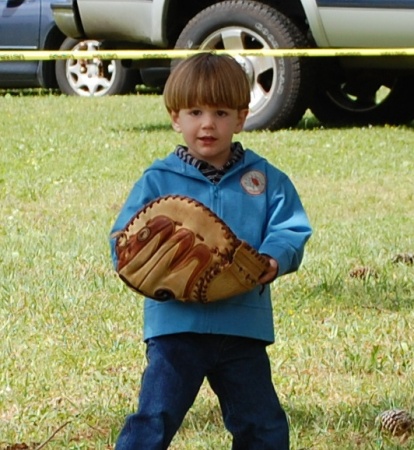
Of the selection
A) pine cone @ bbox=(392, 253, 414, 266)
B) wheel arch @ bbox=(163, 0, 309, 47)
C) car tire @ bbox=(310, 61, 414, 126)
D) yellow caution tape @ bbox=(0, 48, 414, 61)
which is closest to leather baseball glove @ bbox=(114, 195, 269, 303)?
pine cone @ bbox=(392, 253, 414, 266)

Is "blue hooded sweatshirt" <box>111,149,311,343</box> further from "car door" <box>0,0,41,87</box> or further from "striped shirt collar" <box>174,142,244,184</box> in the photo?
"car door" <box>0,0,41,87</box>

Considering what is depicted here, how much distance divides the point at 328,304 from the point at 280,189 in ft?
6.36

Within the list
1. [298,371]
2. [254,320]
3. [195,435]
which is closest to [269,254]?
[254,320]

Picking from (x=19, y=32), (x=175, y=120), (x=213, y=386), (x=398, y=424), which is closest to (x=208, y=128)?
(x=175, y=120)

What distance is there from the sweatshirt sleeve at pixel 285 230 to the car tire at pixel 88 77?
12218 mm

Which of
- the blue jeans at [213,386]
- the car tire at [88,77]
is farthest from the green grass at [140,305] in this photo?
the car tire at [88,77]

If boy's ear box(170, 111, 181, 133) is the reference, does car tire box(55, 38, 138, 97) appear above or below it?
below

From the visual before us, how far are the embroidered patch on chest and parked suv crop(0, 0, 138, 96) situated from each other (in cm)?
1219

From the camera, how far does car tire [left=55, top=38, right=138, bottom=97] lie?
15.4m

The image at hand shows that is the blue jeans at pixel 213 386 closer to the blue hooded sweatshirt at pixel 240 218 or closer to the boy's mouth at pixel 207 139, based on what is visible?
the blue hooded sweatshirt at pixel 240 218

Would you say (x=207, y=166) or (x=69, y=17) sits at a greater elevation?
(x=207, y=166)

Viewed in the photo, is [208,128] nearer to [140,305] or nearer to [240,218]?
[240,218]

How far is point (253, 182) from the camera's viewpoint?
327 centimetres

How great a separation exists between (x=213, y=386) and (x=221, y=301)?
0.81ft
